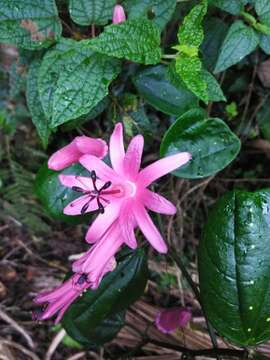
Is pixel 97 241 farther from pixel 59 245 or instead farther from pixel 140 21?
pixel 59 245

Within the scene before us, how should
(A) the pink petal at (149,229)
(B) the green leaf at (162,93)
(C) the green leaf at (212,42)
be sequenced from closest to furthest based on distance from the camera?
1. (A) the pink petal at (149,229)
2. (B) the green leaf at (162,93)
3. (C) the green leaf at (212,42)


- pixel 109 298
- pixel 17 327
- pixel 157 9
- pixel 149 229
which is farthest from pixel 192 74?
pixel 17 327

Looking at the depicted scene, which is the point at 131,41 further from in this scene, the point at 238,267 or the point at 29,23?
the point at 238,267

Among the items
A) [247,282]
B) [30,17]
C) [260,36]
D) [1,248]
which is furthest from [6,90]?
[247,282]

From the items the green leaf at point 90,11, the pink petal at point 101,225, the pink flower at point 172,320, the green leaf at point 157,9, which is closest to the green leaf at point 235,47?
the green leaf at point 157,9

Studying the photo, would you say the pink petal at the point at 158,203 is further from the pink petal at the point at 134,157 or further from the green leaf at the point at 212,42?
the green leaf at the point at 212,42
